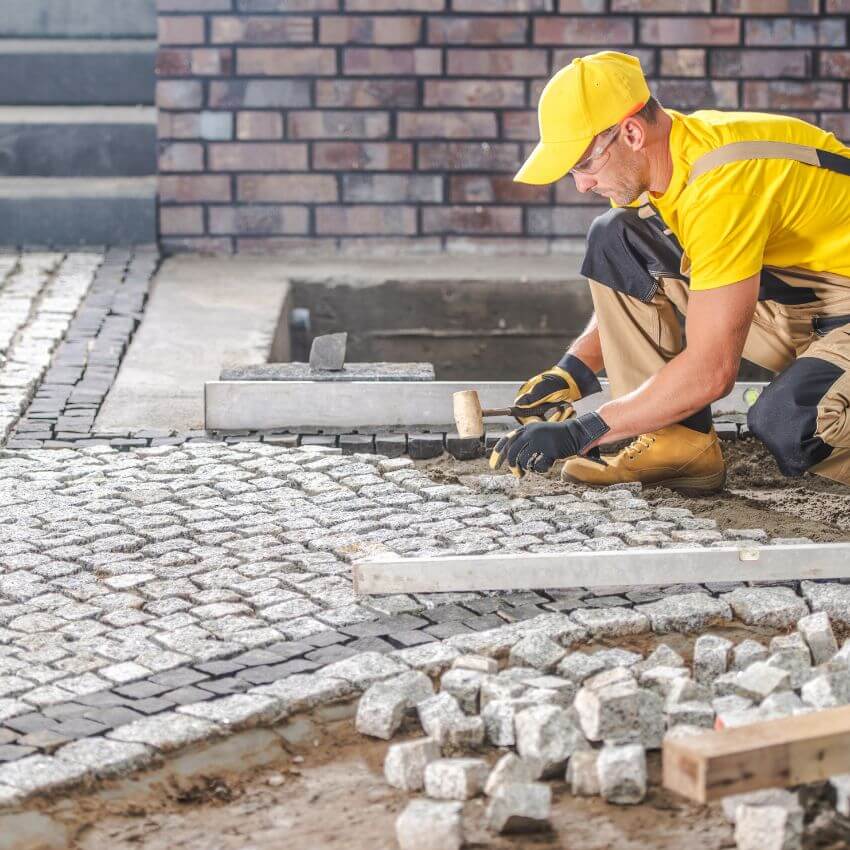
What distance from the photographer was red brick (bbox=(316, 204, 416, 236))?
8.47 metres

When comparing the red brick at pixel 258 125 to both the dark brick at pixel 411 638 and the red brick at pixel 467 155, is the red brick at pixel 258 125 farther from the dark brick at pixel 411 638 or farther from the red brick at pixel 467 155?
the dark brick at pixel 411 638

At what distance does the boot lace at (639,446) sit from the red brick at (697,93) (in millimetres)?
3864

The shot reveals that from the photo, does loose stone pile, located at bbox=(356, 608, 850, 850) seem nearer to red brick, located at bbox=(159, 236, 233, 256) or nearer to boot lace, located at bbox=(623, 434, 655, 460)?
boot lace, located at bbox=(623, 434, 655, 460)

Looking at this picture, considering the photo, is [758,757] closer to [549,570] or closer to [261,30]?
[549,570]

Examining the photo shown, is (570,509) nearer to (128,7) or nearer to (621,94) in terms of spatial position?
(621,94)

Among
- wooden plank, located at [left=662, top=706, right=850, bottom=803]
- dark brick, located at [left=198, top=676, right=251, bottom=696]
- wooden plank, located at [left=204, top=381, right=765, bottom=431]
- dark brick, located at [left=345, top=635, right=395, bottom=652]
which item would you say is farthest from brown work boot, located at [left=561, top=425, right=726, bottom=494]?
wooden plank, located at [left=662, top=706, right=850, bottom=803]

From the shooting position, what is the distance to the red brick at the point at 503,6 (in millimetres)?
8211

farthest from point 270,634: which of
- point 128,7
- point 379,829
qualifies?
point 128,7

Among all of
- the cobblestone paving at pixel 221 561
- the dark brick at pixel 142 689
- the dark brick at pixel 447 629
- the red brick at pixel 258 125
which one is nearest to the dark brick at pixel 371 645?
the cobblestone paving at pixel 221 561

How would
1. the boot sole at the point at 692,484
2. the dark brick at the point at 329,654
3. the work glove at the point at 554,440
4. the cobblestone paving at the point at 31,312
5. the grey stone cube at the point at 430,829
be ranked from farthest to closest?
1. the cobblestone paving at the point at 31,312
2. the boot sole at the point at 692,484
3. the work glove at the point at 554,440
4. the dark brick at the point at 329,654
5. the grey stone cube at the point at 430,829

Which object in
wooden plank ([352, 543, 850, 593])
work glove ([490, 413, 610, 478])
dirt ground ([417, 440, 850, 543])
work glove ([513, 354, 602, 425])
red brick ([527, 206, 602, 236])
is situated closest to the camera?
wooden plank ([352, 543, 850, 593])

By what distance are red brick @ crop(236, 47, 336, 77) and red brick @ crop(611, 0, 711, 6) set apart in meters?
1.60

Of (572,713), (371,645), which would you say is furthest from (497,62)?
(572,713)

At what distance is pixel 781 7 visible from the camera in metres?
8.23
